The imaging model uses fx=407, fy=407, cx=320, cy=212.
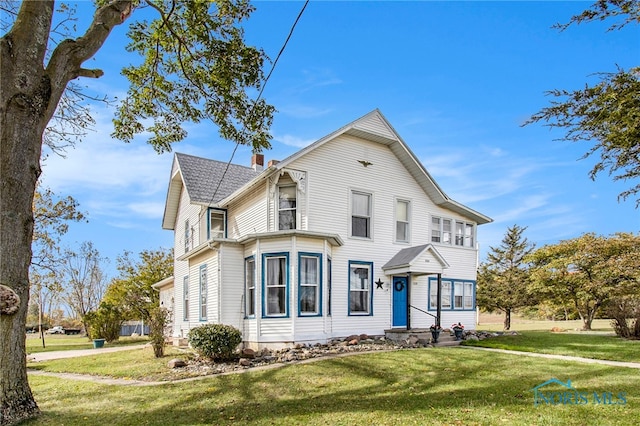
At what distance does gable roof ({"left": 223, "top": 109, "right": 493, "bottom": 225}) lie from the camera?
1488cm

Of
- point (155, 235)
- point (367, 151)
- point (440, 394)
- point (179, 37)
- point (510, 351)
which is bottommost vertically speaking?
point (510, 351)

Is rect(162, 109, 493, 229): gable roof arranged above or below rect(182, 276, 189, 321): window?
above

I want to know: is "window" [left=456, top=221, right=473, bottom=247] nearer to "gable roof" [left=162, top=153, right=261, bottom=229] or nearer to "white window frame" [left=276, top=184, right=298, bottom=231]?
"white window frame" [left=276, top=184, right=298, bottom=231]

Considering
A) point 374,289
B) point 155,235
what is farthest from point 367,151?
point 155,235

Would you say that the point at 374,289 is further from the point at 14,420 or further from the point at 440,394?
the point at 14,420

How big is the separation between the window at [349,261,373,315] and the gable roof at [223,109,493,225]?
4.55m

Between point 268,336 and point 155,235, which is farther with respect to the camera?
point 155,235

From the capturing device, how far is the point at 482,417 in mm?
5902

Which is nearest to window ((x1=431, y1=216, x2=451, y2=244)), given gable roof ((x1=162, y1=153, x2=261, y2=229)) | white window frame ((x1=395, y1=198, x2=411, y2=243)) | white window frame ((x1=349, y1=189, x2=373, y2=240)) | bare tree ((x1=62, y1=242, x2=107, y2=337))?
white window frame ((x1=395, y1=198, x2=411, y2=243))

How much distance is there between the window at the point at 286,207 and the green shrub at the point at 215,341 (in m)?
4.14

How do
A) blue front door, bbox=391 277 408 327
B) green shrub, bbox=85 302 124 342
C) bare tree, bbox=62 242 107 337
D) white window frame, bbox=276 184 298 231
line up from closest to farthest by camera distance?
white window frame, bbox=276 184 298 231 → blue front door, bbox=391 277 408 327 → green shrub, bbox=85 302 124 342 → bare tree, bbox=62 242 107 337

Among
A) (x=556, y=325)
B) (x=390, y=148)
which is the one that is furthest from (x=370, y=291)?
(x=556, y=325)

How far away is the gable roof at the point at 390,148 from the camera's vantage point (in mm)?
14883

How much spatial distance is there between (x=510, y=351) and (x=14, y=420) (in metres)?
12.5
